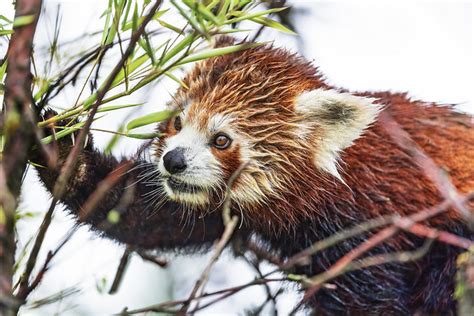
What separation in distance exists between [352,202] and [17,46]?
1910mm

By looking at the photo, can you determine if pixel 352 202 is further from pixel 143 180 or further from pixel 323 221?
pixel 143 180

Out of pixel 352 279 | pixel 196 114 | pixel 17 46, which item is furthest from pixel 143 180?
pixel 17 46

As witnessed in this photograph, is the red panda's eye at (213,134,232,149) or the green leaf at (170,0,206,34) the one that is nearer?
the green leaf at (170,0,206,34)

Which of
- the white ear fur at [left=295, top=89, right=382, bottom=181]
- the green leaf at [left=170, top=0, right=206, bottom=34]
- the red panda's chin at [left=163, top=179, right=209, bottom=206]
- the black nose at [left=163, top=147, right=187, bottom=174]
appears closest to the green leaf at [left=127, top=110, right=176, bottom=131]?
the green leaf at [left=170, top=0, right=206, bottom=34]

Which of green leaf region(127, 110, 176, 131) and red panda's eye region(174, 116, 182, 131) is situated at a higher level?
green leaf region(127, 110, 176, 131)

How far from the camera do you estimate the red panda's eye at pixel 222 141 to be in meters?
2.93

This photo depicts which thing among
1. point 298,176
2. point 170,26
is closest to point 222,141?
point 298,176

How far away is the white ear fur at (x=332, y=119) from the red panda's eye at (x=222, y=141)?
316mm

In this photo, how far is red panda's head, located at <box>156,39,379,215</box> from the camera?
9.46 feet

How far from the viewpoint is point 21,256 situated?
7.18 ft

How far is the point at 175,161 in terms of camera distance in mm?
2785

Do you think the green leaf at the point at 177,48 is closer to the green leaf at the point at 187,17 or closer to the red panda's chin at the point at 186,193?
the green leaf at the point at 187,17

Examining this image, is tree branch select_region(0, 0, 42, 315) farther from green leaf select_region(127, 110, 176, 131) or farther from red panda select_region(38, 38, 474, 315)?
red panda select_region(38, 38, 474, 315)

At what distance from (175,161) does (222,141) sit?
0.24 metres
